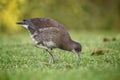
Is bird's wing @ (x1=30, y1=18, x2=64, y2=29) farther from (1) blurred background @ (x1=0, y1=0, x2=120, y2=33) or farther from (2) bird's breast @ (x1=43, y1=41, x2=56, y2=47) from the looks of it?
(1) blurred background @ (x1=0, y1=0, x2=120, y2=33)

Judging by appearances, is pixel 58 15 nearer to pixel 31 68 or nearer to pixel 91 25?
pixel 91 25

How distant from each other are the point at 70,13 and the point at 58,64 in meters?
12.3

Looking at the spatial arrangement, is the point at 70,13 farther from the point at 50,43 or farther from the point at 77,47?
the point at 50,43

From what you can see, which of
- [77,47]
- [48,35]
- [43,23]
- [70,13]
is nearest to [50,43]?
[48,35]

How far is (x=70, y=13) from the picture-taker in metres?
22.5

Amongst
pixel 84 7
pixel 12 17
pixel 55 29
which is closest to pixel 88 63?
pixel 55 29

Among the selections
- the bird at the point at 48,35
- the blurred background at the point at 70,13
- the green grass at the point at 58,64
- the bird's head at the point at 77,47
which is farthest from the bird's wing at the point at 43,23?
the blurred background at the point at 70,13

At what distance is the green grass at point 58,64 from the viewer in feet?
27.1

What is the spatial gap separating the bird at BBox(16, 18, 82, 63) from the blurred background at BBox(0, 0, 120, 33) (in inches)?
316

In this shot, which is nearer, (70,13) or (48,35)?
(48,35)

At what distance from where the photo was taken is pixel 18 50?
13.6 meters

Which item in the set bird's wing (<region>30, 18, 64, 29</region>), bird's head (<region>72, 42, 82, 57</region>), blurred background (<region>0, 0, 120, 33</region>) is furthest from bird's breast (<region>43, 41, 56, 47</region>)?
blurred background (<region>0, 0, 120, 33</region>)

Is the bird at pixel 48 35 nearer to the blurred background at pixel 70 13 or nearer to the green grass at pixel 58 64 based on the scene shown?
the green grass at pixel 58 64

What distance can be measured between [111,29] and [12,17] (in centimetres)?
616
